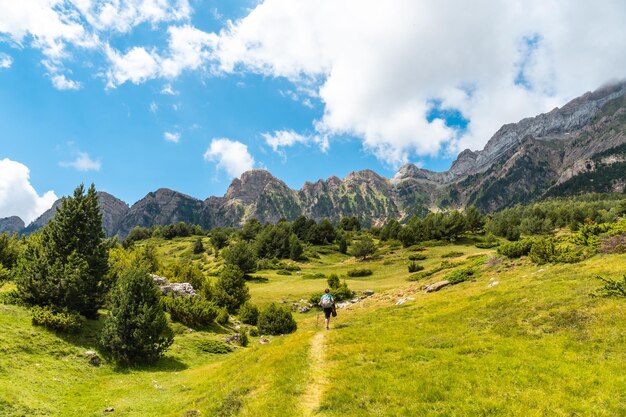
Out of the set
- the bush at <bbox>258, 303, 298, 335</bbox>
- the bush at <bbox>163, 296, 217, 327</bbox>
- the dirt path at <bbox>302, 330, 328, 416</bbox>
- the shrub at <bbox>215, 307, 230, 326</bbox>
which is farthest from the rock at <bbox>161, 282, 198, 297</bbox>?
the dirt path at <bbox>302, 330, 328, 416</bbox>

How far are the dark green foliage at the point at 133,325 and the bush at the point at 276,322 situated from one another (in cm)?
1446

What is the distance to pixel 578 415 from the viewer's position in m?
11.1

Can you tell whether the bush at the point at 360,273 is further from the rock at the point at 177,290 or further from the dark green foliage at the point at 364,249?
the rock at the point at 177,290

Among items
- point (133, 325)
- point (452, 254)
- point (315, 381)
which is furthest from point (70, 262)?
point (452, 254)

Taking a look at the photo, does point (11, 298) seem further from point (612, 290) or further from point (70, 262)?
point (612, 290)

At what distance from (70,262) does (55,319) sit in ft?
18.3

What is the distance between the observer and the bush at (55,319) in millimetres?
27047

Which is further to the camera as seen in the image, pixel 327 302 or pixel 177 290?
pixel 177 290

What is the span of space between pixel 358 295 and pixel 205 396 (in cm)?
4068

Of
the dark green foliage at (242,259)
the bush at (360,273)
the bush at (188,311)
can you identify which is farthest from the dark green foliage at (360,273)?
the bush at (188,311)

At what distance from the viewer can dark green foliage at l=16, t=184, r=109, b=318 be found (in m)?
30.0

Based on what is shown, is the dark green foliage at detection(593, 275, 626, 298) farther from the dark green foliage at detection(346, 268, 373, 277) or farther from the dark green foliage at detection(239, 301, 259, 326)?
the dark green foliage at detection(346, 268, 373, 277)

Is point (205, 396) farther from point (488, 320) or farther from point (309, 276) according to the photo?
point (309, 276)

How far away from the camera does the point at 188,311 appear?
130 ft
